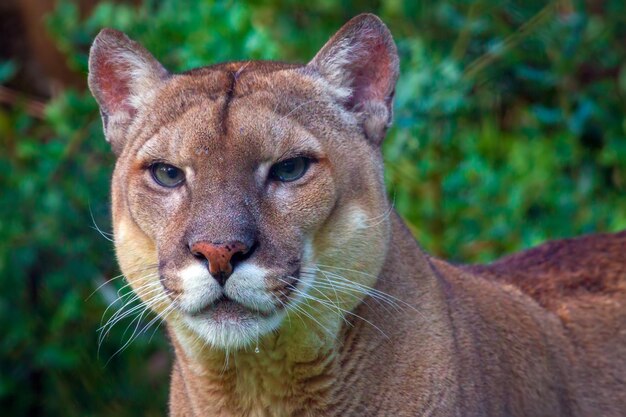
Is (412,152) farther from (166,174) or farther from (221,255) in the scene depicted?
(221,255)

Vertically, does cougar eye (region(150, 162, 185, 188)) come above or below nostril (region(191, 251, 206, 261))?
above

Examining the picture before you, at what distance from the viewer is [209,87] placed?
423cm

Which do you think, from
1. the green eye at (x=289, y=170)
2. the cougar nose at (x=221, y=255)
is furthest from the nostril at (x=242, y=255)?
the green eye at (x=289, y=170)

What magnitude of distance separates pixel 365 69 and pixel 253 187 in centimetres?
86

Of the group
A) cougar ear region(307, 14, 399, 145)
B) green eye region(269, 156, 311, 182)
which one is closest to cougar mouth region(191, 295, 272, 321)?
green eye region(269, 156, 311, 182)

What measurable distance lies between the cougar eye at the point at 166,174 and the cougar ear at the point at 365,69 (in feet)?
2.42

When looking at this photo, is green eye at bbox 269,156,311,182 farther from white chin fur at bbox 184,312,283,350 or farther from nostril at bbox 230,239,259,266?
white chin fur at bbox 184,312,283,350

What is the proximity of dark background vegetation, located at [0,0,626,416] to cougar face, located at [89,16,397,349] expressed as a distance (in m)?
2.62

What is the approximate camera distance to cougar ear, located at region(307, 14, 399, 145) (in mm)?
4395

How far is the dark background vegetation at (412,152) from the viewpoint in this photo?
7.27 meters

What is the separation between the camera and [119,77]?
4.63m

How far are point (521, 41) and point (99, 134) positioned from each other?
2.76 m

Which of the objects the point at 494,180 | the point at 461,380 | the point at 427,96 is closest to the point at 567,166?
the point at 494,180

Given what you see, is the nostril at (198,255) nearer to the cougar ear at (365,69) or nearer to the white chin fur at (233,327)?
the white chin fur at (233,327)
